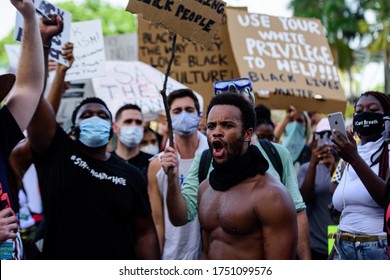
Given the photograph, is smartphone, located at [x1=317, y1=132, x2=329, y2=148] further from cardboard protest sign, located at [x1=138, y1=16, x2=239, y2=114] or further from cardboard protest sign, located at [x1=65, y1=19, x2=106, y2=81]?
cardboard protest sign, located at [x1=65, y1=19, x2=106, y2=81]

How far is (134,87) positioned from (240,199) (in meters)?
5.31

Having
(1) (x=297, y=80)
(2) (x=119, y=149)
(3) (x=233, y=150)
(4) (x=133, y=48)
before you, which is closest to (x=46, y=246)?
(3) (x=233, y=150)

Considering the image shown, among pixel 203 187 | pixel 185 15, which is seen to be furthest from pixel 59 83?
pixel 203 187

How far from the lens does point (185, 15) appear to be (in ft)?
16.7

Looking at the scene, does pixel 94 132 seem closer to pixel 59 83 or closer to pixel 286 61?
pixel 59 83

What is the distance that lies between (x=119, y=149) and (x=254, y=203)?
13.2 ft

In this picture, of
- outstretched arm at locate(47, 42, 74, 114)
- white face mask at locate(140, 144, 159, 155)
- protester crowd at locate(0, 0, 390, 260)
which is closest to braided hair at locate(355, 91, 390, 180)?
protester crowd at locate(0, 0, 390, 260)

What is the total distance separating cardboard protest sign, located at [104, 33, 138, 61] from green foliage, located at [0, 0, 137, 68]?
26.5 metres

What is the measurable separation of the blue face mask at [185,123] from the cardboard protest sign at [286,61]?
80.7 inches

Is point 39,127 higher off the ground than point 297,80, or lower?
lower

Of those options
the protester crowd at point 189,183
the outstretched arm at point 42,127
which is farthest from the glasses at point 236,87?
the outstretched arm at point 42,127

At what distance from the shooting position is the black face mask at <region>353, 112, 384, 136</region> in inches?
197

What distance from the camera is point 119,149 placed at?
7.75 metres

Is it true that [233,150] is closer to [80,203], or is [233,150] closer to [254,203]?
[254,203]
